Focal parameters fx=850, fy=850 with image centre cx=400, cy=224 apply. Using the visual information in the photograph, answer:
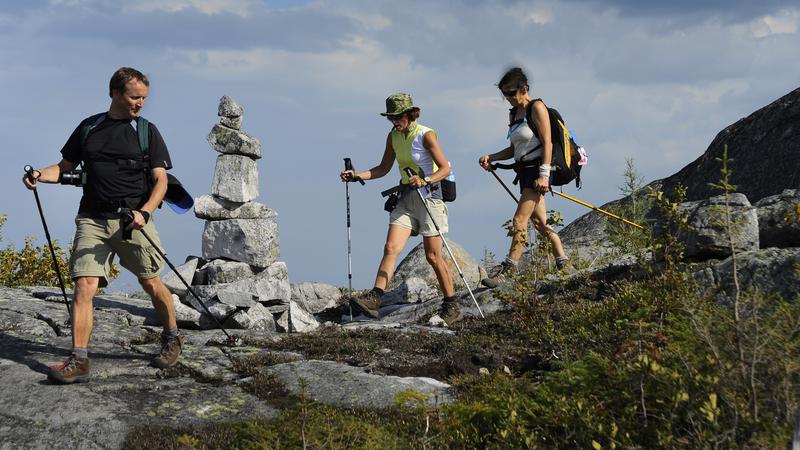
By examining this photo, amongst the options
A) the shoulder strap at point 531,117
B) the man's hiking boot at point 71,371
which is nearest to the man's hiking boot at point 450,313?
the shoulder strap at point 531,117

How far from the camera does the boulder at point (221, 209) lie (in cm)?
1786

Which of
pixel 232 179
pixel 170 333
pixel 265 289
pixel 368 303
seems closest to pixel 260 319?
pixel 368 303

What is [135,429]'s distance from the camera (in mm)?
7305

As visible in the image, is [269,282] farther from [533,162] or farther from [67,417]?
[67,417]

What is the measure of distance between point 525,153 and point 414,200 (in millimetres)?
1749

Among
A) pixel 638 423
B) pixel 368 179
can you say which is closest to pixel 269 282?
pixel 368 179

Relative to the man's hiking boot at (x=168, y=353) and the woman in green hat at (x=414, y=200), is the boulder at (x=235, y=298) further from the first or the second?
the man's hiking boot at (x=168, y=353)

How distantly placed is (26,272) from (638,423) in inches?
689

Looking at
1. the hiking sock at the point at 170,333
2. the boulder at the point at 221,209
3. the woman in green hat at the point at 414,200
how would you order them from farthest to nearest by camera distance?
1. the boulder at the point at 221,209
2. the woman in green hat at the point at 414,200
3. the hiking sock at the point at 170,333

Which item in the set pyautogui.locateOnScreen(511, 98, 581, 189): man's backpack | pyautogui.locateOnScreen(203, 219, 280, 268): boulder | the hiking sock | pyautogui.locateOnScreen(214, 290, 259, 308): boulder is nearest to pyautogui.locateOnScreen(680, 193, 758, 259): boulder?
pyautogui.locateOnScreen(511, 98, 581, 189): man's backpack

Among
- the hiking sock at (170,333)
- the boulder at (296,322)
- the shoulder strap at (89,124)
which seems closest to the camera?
the shoulder strap at (89,124)

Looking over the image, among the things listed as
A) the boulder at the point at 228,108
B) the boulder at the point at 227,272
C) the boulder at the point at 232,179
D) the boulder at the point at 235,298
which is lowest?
the boulder at the point at 235,298

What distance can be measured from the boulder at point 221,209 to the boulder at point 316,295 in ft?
6.59

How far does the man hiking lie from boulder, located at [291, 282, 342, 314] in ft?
29.9
